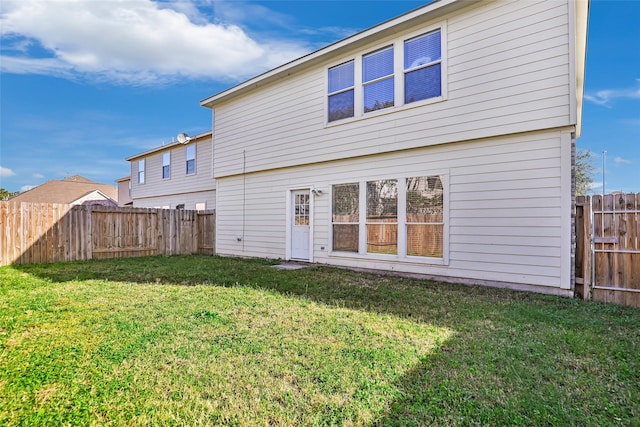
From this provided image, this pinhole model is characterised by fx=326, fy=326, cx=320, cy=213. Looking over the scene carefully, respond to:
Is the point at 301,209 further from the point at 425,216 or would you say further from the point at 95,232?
the point at 95,232

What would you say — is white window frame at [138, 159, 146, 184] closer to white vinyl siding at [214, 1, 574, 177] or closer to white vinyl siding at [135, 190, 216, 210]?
white vinyl siding at [135, 190, 216, 210]

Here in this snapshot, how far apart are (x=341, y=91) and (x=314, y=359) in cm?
665

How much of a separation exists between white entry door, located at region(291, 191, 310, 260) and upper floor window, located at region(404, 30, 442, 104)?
3.73 metres

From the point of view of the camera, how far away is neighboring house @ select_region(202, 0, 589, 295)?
5.28 meters

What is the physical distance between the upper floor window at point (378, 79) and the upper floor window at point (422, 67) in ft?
1.22

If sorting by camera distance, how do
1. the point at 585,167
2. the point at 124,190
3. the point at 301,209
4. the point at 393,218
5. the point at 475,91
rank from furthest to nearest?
the point at 124,190 → the point at 585,167 → the point at 301,209 → the point at 393,218 → the point at 475,91

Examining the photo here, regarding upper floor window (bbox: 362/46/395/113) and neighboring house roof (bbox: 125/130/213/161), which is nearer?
upper floor window (bbox: 362/46/395/113)

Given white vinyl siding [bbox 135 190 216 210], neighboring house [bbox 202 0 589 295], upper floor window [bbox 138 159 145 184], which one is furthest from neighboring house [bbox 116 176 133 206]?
neighboring house [bbox 202 0 589 295]

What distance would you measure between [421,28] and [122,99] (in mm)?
17085

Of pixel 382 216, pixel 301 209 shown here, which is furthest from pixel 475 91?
pixel 301 209

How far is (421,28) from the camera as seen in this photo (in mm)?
6508

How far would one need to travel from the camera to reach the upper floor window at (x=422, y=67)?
6.39 meters

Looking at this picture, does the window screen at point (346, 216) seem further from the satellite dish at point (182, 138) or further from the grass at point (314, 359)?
the satellite dish at point (182, 138)

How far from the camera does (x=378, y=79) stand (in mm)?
7219
